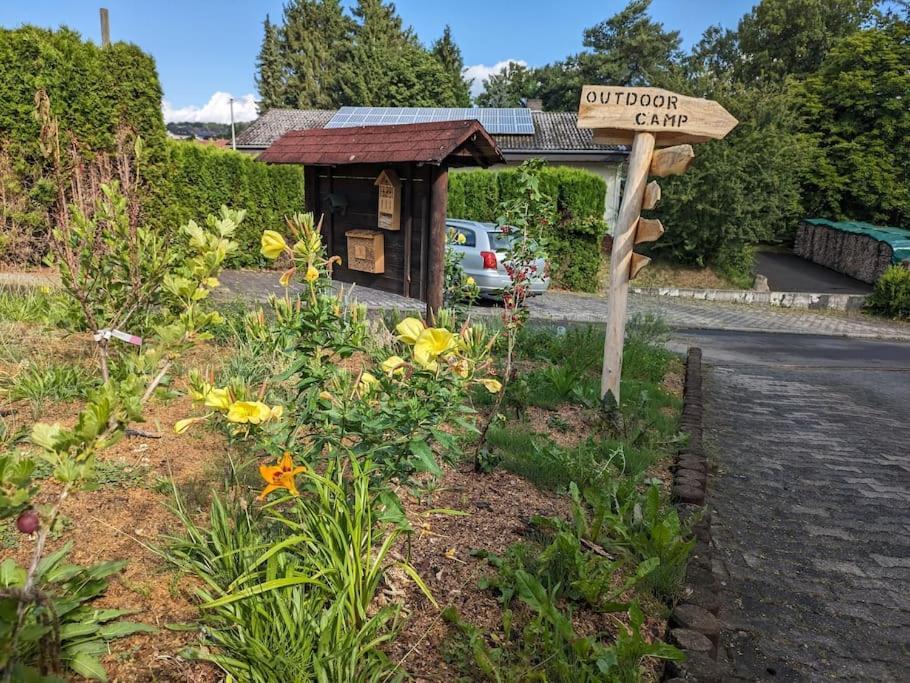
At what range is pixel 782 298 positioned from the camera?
16.6 m

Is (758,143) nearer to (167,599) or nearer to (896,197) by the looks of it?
(896,197)

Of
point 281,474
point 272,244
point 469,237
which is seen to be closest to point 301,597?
point 281,474

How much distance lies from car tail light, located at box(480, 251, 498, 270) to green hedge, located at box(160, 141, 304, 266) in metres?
5.62

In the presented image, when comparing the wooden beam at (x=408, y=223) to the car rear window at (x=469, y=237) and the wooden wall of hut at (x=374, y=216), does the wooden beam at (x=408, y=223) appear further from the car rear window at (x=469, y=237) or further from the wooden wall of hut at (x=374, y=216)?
the car rear window at (x=469, y=237)

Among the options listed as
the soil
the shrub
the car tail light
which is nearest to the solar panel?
the car tail light

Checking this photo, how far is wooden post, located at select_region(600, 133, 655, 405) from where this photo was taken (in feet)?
14.7

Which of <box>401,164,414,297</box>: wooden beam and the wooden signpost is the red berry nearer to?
the wooden signpost

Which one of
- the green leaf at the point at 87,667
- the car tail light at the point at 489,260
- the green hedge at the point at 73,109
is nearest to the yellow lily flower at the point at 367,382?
the green leaf at the point at 87,667

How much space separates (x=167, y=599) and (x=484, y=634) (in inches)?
41.1

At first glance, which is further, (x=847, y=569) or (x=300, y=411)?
(x=847, y=569)

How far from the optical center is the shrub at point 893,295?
1539 centimetres

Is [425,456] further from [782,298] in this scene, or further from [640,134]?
[782,298]

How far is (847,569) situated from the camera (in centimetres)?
319

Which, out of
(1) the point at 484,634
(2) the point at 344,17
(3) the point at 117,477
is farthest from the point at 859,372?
(2) the point at 344,17
